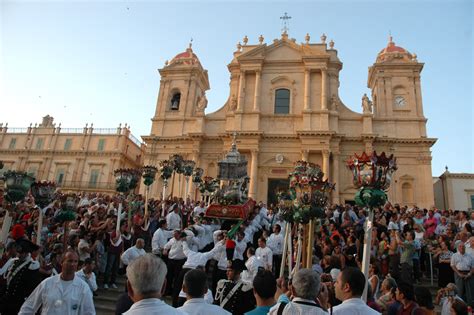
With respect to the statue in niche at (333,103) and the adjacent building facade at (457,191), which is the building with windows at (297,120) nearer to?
the statue in niche at (333,103)

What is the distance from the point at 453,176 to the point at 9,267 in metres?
33.8

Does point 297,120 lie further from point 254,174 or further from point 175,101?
point 175,101

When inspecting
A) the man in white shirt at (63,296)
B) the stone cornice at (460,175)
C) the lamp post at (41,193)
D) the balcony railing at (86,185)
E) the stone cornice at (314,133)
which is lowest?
the man in white shirt at (63,296)

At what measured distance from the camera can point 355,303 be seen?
125 inches

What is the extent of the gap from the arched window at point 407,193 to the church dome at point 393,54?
11894 mm

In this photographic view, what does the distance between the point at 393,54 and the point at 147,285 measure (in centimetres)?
3326

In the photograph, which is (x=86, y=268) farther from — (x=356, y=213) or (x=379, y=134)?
(x=379, y=134)

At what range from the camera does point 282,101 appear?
96.2 feet

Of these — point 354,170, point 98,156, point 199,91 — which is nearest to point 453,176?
point 199,91

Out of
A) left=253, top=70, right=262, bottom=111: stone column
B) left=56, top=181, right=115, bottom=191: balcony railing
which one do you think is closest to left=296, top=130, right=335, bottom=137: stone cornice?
left=253, top=70, right=262, bottom=111: stone column

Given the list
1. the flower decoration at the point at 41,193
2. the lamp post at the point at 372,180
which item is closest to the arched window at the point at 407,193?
the lamp post at the point at 372,180

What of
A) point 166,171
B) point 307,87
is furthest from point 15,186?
point 307,87

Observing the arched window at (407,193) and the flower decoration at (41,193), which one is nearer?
the flower decoration at (41,193)

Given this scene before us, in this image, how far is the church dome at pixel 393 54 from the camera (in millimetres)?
29891
